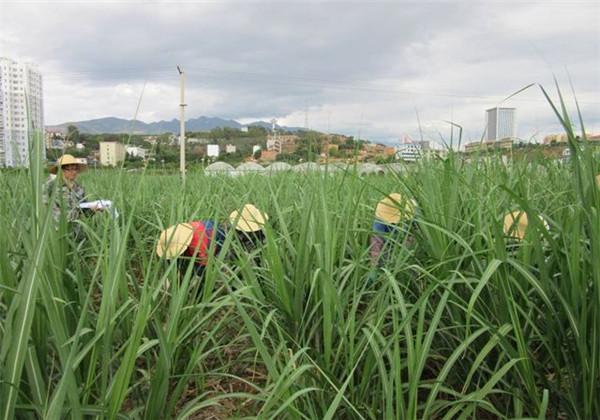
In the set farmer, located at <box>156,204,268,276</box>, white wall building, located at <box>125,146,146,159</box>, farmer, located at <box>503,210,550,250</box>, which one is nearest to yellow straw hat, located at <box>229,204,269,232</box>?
farmer, located at <box>156,204,268,276</box>

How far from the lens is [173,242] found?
1751 millimetres

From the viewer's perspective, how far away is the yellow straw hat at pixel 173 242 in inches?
50.1

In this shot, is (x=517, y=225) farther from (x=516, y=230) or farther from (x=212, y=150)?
(x=212, y=150)

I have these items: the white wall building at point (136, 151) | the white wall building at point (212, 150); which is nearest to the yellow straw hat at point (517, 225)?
the white wall building at point (136, 151)

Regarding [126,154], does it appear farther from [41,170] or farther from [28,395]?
[28,395]

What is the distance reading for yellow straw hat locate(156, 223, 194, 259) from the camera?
1272mm

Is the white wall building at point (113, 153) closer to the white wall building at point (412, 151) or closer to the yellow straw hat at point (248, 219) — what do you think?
the yellow straw hat at point (248, 219)

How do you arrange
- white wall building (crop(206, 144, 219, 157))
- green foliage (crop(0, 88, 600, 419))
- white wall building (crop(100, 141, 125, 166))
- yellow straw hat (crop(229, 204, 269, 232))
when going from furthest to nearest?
white wall building (crop(206, 144, 219, 157))
yellow straw hat (crop(229, 204, 269, 232))
white wall building (crop(100, 141, 125, 166))
green foliage (crop(0, 88, 600, 419))

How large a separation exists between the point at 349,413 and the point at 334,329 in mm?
223

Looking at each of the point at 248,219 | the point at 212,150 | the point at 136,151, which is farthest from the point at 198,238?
the point at 212,150

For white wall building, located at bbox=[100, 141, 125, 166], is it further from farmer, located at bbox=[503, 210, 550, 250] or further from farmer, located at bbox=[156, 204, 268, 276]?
farmer, located at bbox=[503, 210, 550, 250]

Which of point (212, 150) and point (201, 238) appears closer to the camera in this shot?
point (201, 238)

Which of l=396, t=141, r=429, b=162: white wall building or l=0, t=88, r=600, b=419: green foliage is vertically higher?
l=396, t=141, r=429, b=162: white wall building

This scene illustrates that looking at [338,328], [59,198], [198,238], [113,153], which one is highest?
[113,153]
